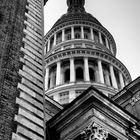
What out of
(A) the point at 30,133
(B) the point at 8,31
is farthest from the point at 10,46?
(A) the point at 30,133

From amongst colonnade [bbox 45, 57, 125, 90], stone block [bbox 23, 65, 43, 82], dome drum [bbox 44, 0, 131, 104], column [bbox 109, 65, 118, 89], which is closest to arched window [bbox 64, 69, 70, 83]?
dome drum [bbox 44, 0, 131, 104]

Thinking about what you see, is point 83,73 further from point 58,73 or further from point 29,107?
point 29,107

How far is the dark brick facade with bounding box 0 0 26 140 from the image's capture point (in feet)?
33.2

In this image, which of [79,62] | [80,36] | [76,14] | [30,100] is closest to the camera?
[30,100]

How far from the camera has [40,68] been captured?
13328 millimetres

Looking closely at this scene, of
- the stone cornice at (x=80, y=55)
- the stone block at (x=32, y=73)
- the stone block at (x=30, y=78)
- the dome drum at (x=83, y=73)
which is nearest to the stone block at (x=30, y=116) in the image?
the stone block at (x=30, y=78)

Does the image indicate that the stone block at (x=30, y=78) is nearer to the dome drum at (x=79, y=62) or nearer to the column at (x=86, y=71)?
the dome drum at (x=79, y=62)

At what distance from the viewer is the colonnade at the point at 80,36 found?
51134 mm

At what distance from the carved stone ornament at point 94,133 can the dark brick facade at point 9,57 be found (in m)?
3.86

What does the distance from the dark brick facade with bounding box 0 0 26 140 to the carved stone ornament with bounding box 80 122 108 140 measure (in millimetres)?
3861

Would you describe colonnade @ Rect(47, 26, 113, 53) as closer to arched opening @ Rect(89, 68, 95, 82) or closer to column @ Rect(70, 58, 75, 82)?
arched opening @ Rect(89, 68, 95, 82)

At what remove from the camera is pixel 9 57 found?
1248 cm

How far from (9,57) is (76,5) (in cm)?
5752

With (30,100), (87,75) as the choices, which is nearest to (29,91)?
(30,100)
